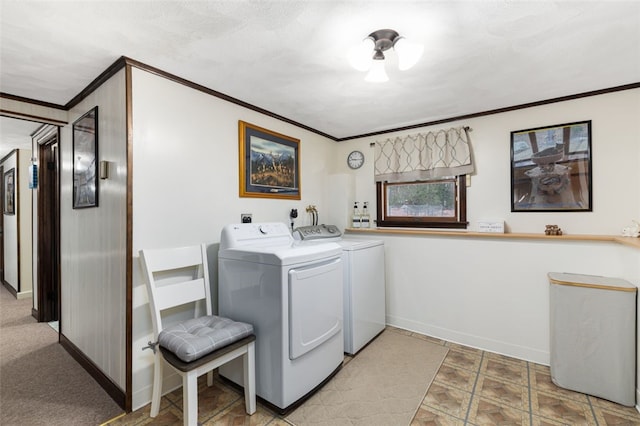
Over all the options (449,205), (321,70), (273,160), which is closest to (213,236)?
(273,160)

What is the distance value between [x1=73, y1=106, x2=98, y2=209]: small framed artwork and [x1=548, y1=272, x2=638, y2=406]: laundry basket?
3607mm

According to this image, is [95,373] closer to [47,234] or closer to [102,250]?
[102,250]

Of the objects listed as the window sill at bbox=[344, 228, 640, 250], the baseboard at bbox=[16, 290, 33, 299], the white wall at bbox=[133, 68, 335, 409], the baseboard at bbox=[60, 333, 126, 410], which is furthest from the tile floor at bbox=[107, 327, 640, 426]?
the baseboard at bbox=[16, 290, 33, 299]

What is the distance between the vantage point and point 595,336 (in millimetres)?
2043

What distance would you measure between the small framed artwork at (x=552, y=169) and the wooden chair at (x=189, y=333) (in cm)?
269

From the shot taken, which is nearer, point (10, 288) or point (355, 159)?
point (355, 159)

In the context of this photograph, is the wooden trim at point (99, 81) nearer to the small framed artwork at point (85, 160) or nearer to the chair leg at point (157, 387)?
the small framed artwork at point (85, 160)

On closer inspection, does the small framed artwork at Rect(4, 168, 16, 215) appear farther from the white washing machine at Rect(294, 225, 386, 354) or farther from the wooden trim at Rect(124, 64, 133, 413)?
the white washing machine at Rect(294, 225, 386, 354)

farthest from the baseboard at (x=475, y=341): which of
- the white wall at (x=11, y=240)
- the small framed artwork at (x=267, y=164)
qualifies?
the white wall at (x=11, y=240)

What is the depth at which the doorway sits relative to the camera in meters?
3.30

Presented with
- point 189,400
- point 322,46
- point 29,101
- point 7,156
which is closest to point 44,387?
point 189,400

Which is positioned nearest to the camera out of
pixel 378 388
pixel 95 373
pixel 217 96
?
pixel 378 388

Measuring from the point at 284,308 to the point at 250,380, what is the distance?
0.52m

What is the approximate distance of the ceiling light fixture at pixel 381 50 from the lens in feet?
5.21
